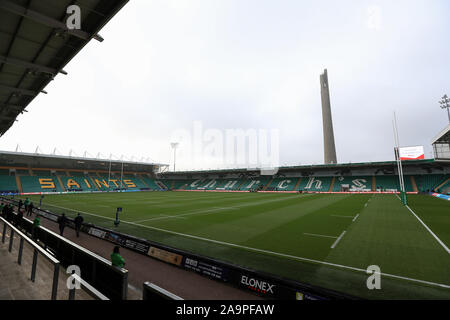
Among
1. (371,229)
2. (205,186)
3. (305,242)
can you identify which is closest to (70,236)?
(305,242)

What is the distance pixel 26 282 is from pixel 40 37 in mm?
8328

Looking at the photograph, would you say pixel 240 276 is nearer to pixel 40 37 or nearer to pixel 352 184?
pixel 40 37

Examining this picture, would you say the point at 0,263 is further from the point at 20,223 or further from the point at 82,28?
the point at 82,28

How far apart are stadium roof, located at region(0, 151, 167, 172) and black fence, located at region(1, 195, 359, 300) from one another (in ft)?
197

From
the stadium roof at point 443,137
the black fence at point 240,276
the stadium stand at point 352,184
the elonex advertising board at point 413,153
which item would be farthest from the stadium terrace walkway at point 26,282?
the elonex advertising board at point 413,153

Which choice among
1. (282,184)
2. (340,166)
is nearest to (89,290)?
(282,184)

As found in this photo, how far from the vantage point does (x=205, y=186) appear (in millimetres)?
70000

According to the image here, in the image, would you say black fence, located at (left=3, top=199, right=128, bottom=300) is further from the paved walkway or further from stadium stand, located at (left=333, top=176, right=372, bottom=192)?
stadium stand, located at (left=333, top=176, right=372, bottom=192)

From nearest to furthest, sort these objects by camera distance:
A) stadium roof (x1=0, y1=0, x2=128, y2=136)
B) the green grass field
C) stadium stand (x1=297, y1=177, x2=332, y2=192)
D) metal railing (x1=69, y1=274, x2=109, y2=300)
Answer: metal railing (x1=69, y1=274, x2=109, y2=300) → stadium roof (x1=0, y1=0, x2=128, y2=136) → the green grass field → stadium stand (x1=297, y1=177, x2=332, y2=192)

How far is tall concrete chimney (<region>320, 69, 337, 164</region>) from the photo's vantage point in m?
84.5

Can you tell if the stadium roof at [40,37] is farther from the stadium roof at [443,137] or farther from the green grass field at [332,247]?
the stadium roof at [443,137]

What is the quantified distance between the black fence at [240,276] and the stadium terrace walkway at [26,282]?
2.27 feet

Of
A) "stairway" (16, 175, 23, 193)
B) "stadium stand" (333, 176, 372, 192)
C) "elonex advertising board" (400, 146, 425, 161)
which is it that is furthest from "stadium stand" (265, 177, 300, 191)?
"stairway" (16, 175, 23, 193)
